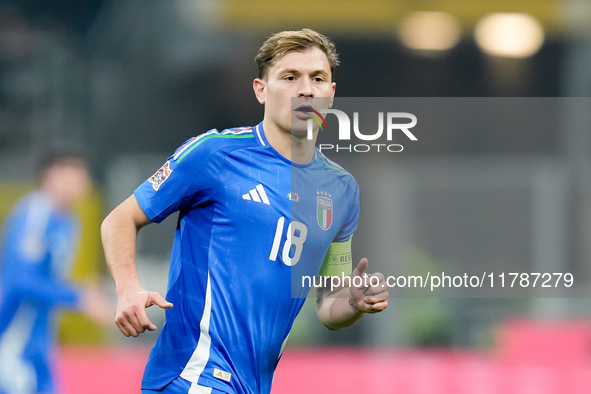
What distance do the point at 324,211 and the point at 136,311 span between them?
105 centimetres

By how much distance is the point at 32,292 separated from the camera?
6492mm

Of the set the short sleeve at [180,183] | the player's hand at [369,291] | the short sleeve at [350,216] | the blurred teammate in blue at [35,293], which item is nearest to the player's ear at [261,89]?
the short sleeve at [180,183]

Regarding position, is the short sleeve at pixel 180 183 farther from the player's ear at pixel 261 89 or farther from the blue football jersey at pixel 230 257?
the player's ear at pixel 261 89

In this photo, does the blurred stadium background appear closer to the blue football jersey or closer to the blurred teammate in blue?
the blurred teammate in blue

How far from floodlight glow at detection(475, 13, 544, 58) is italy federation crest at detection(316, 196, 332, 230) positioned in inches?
581

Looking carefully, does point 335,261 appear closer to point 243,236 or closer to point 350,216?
point 350,216

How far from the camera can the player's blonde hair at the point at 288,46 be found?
381 cm

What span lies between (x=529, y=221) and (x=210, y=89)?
6.76m

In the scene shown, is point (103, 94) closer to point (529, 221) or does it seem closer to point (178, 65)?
point (178, 65)

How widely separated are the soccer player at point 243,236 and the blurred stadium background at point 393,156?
18.0 feet

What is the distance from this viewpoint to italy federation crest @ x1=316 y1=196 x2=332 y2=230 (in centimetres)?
381

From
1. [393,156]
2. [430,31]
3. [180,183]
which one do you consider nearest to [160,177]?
[180,183]

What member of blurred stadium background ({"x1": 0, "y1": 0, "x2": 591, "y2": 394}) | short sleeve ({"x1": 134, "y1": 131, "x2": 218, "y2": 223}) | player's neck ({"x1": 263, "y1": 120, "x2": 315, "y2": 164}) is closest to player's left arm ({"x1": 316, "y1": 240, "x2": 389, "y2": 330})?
player's neck ({"x1": 263, "y1": 120, "x2": 315, "y2": 164})

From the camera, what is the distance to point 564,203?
13.2m
